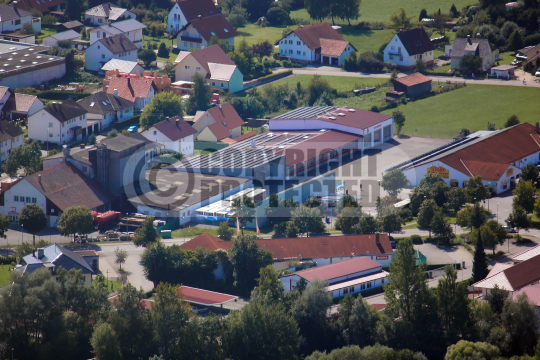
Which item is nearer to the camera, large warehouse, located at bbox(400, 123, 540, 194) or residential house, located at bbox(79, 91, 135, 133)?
large warehouse, located at bbox(400, 123, 540, 194)

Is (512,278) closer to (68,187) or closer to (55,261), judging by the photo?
(55,261)

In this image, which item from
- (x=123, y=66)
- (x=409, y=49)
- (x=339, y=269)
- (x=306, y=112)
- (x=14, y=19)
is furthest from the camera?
(x=14, y=19)

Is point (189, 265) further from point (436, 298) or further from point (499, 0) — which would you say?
point (499, 0)

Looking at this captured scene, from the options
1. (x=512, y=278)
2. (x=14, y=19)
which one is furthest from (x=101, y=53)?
(x=512, y=278)

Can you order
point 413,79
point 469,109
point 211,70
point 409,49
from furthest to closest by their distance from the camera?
1. point 409,49
2. point 211,70
3. point 413,79
4. point 469,109

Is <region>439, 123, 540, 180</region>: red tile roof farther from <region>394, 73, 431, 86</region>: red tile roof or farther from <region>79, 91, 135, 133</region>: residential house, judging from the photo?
<region>79, 91, 135, 133</region>: residential house

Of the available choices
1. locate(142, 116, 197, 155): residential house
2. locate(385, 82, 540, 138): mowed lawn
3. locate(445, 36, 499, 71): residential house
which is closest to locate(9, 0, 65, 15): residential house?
locate(142, 116, 197, 155): residential house
